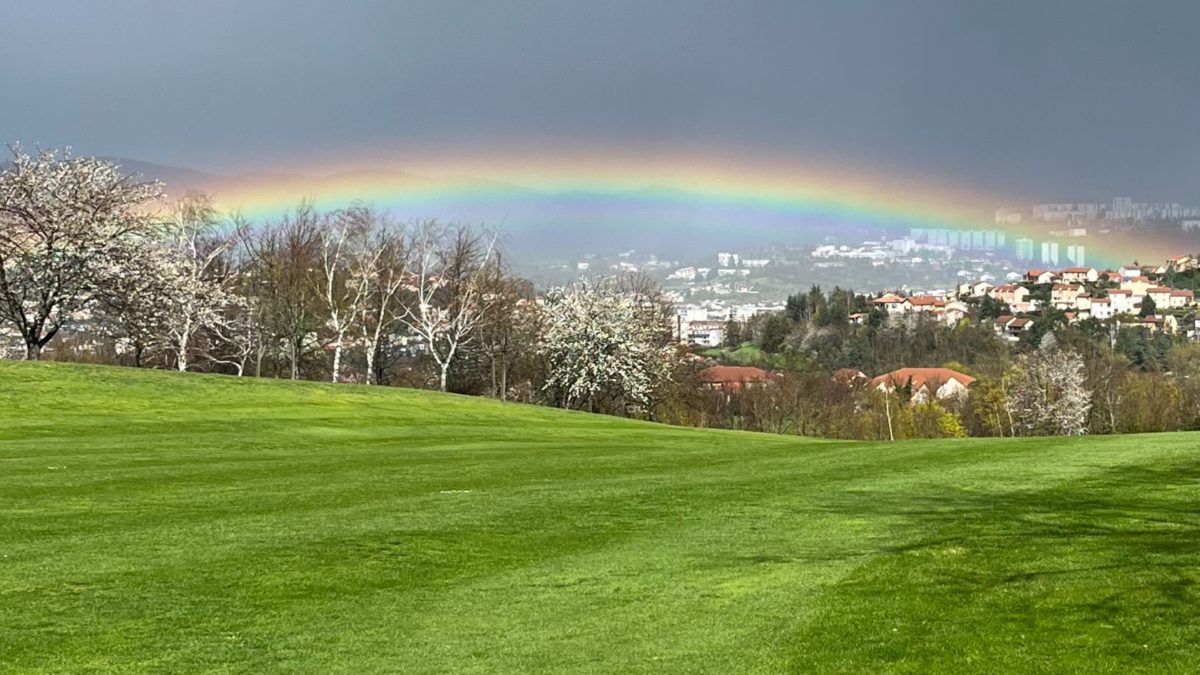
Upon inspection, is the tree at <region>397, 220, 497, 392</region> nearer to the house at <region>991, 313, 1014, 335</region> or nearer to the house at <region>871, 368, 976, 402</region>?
the house at <region>871, 368, 976, 402</region>

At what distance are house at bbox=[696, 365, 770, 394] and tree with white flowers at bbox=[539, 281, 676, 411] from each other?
1521 cm

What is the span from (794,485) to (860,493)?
5.40 feet

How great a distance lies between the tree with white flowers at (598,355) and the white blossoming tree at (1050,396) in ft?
131

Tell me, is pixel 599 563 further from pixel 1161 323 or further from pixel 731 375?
pixel 1161 323

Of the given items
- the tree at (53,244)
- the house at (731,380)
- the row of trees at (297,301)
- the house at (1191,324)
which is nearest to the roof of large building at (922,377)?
the house at (731,380)

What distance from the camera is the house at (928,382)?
118938 millimetres

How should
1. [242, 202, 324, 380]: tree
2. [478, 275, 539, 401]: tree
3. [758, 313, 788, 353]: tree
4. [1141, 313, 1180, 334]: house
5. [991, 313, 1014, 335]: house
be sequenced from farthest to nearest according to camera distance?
[991, 313, 1014, 335]: house, [1141, 313, 1180, 334]: house, [758, 313, 788, 353]: tree, [478, 275, 539, 401]: tree, [242, 202, 324, 380]: tree

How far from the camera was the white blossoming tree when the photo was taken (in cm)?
9394

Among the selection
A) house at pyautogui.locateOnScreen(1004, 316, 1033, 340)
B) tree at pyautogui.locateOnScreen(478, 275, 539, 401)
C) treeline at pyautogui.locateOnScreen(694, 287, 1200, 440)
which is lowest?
treeline at pyautogui.locateOnScreen(694, 287, 1200, 440)

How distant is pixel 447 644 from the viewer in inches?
329

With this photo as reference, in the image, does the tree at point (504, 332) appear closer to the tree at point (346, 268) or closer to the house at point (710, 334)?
the tree at point (346, 268)

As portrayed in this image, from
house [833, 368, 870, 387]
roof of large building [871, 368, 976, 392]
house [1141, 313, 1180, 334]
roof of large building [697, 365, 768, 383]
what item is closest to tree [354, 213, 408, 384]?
roof of large building [697, 365, 768, 383]

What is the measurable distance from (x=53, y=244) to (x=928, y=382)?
10531 centimetres

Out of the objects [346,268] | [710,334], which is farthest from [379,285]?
[710,334]
